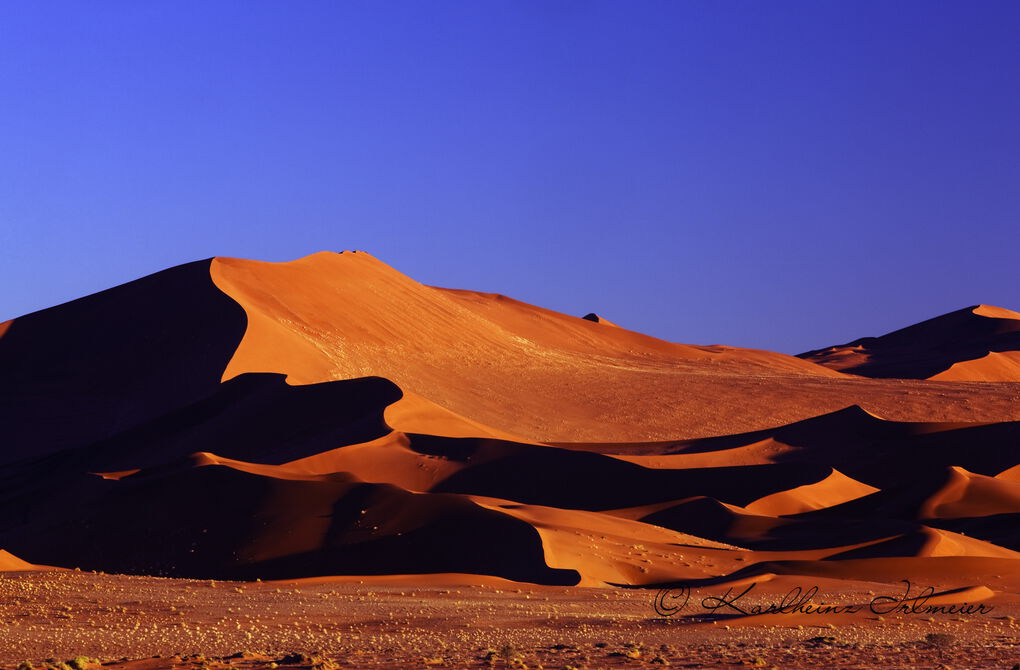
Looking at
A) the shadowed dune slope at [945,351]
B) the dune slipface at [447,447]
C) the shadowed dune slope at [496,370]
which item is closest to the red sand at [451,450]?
the dune slipface at [447,447]

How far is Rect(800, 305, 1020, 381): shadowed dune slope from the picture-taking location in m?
80.2

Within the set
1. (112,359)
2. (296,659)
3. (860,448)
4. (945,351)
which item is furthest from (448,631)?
(945,351)

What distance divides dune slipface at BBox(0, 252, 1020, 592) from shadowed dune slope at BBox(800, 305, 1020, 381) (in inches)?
51.4

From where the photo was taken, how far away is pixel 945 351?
98000mm

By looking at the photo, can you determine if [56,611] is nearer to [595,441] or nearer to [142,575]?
[142,575]

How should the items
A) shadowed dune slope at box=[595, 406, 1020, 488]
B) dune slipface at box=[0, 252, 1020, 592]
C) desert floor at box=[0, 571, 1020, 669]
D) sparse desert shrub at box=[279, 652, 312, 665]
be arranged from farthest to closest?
shadowed dune slope at box=[595, 406, 1020, 488], dune slipface at box=[0, 252, 1020, 592], desert floor at box=[0, 571, 1020, 669], sparse desert shrub at box=[279, 652, 312, 665]

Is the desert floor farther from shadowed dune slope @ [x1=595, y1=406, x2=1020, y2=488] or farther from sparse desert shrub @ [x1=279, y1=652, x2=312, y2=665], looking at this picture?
shadowed dune slope @ [x1=595, y1=406, x2=1020, y2=488]

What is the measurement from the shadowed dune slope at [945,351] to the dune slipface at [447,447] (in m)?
1.30

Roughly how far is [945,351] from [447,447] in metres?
70.3

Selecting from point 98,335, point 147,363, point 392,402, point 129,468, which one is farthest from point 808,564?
point 98,335

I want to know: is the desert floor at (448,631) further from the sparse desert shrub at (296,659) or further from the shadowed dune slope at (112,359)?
the shadowed dune slope at (112,359)

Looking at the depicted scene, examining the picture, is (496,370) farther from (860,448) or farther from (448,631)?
(448,631)

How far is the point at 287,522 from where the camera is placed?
1004 inches

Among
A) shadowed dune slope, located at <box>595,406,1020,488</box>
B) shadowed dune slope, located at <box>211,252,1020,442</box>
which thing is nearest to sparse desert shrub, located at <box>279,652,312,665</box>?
shadowed dune slope, located at <box>595,406,1020,488</box>
